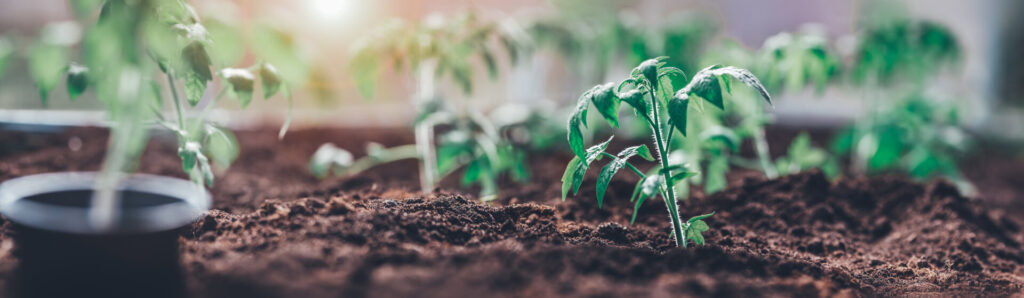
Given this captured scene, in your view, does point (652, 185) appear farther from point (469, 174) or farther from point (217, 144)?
point (217, 144)

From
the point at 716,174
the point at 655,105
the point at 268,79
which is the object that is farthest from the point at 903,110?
the point at 268,79

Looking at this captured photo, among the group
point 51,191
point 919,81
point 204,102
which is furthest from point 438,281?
point 204,102

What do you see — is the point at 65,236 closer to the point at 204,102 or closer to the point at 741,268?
the point at 741,268

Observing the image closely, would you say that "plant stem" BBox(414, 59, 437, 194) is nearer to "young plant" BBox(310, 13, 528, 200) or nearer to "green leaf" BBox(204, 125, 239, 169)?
"young plant" BBox(310, 13, 528, 200)

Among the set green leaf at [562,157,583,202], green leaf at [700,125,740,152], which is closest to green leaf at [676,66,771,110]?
green leaf at [562,157,583,202]

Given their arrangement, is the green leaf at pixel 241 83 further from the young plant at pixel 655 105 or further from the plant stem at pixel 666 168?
the plant stem at pixel 666 168
